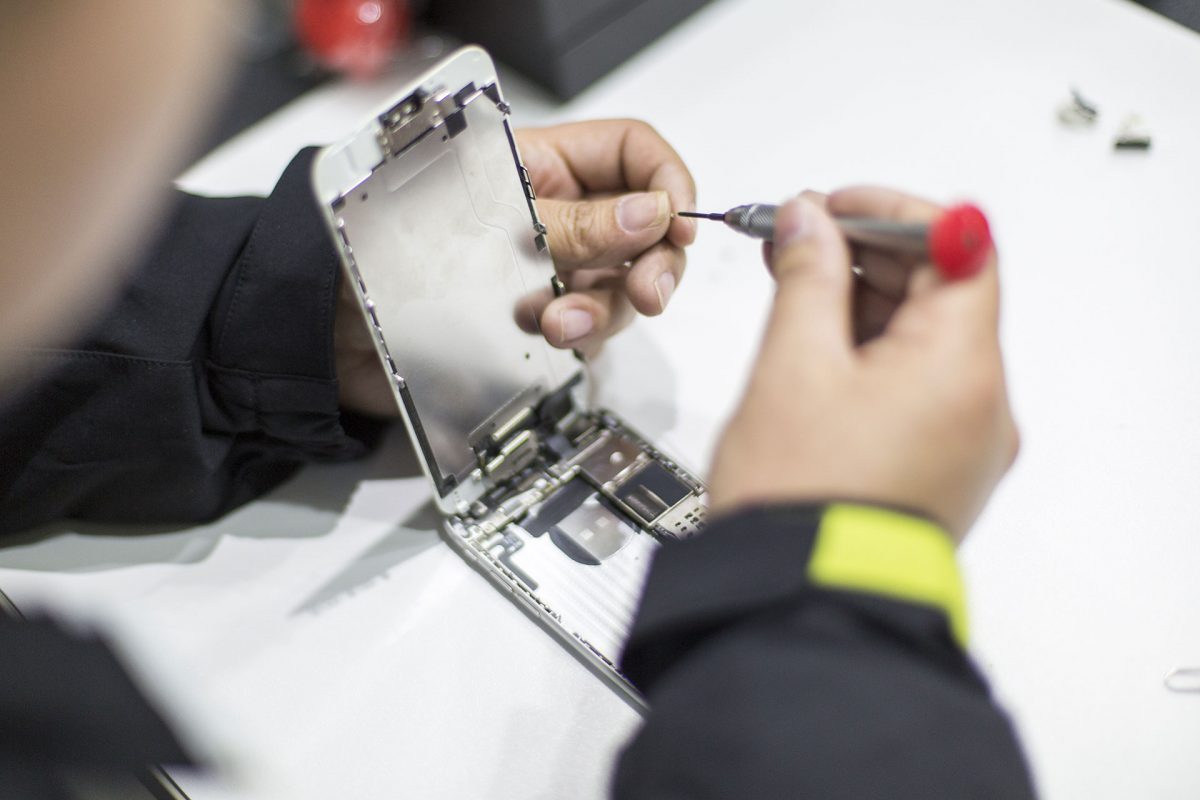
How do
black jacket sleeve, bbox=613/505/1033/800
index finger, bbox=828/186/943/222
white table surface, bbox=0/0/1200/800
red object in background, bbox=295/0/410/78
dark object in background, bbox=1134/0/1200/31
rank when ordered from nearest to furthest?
black jacket sleeve, bbox=613/505/1033/800 → index finger, bbox=828/186/943/222 → white table surface, bbox=0/0/1200/800 → dark object in background, bbox=1134/0/1200/31 → red object in background, bbox=295/0/410/78

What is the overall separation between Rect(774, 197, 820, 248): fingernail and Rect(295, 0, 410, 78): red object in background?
0.62 metres

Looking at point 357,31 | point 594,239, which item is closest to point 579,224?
point 594,239

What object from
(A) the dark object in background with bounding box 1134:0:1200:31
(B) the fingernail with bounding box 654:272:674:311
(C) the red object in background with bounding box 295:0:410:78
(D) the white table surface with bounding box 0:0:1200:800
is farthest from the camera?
(C) the red object in background with bounding box 295:0:410:78

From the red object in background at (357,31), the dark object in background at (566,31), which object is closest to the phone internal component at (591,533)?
the dark object in background at (566,31)

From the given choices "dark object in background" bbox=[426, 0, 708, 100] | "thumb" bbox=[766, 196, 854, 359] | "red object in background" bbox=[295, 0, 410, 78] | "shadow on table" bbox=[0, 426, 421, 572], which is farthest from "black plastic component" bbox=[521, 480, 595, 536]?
"red object in background" bbox=[295, 0, 410, 78]

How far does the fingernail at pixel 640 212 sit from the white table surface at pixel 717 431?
0.12 m

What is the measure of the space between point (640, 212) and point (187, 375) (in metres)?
0.29

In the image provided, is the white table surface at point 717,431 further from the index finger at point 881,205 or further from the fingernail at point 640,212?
the index finger at point 881,205

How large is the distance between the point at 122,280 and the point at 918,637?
486 mm

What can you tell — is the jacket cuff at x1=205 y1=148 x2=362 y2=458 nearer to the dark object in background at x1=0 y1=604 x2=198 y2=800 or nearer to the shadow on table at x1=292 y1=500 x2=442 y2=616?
the shadow on table at x1=292 y1=500 x2=442 y2=616

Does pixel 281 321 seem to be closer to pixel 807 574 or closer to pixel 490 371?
pixel 490 371

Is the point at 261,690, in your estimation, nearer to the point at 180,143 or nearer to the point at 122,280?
the point at 122,280

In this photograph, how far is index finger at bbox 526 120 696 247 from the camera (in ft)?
2.33

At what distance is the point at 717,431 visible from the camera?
0.69 m
